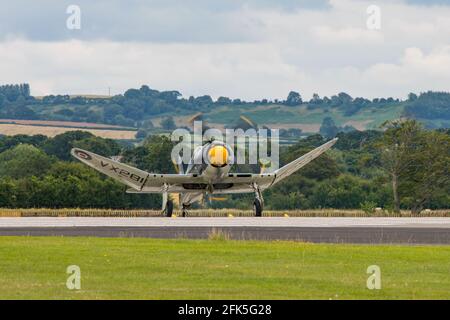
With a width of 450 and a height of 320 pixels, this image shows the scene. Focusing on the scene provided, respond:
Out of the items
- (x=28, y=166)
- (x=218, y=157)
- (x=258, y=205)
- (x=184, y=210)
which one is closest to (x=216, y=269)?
(x=218, y=157)

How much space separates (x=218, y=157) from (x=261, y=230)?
582 inches

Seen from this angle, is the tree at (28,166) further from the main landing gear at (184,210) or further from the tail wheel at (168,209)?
the tail wheel at (168,209)

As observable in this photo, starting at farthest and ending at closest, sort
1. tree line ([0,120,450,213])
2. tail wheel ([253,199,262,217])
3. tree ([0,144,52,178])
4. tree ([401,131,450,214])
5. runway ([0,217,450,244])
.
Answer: tree ([0,144,52,178])
tree ([401,131,450,214])
tree line ([0,120,450,213])
tail wheel ([253,199,262,217])
runway ([0,217,450,244])

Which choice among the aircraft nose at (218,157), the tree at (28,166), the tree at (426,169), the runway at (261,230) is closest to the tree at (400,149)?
the tree at (426,169)

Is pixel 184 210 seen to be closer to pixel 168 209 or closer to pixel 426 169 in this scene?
pixel 168 209

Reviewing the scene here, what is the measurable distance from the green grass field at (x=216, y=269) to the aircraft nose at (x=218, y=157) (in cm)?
2265

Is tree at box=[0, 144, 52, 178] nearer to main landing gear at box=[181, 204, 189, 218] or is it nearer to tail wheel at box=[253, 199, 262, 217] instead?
main landing gear at box=[181, 204, 189, 218]

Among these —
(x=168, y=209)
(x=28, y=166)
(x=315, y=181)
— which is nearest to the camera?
(x=168, y=209)

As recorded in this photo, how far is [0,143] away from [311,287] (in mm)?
132649

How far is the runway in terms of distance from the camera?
3975cm

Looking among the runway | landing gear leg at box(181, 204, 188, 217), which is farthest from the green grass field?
landing gear leg at box(181, 204, 188, 217)

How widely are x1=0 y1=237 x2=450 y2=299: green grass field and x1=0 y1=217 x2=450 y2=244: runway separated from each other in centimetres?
402

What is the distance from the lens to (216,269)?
27344mm

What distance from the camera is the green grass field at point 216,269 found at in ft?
76.1
